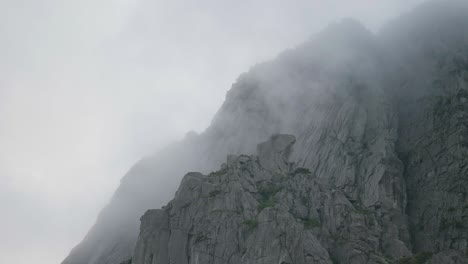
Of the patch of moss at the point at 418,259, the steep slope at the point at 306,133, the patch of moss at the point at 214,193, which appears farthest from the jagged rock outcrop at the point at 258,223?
the steep slope at the point at 306,133

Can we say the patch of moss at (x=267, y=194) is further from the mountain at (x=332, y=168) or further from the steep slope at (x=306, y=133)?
the steep slope at (x=306, y=133)

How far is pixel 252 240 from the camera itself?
4589 inches

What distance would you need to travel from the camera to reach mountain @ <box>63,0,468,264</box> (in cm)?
12062

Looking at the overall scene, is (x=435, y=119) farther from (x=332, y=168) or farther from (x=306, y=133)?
(x=306, y=133)

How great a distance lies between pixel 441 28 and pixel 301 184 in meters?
76.1

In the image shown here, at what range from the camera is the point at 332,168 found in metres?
152

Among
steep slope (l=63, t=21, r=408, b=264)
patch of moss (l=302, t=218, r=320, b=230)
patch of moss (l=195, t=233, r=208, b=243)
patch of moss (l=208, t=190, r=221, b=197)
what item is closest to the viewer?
patch of moss (l=195, t=233, r=208, b=243)

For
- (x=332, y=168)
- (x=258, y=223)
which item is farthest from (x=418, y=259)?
(x=332, y=168)

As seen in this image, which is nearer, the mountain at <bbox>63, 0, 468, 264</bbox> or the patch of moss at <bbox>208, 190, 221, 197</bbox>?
the mountain at <bbox>63, 0, 468, 264</bbox>

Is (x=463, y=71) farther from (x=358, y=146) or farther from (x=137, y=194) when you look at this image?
(x=137, y=194)

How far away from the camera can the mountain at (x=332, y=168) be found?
120625 millimetres

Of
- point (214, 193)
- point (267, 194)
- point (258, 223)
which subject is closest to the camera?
point (258, 223)

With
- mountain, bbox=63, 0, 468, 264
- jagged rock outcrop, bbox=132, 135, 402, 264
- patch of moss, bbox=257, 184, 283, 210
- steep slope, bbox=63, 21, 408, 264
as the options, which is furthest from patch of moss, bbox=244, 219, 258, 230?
steep slope, bbox=63, 21, 408, 264

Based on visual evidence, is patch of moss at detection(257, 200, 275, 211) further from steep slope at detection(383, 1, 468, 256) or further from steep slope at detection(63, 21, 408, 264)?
steep slope at detection(383, 1, 468, 256)
